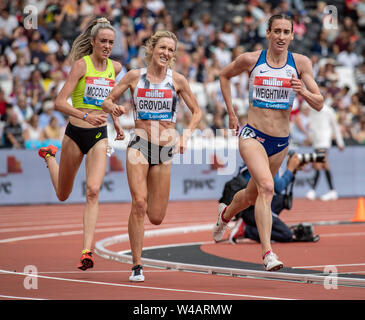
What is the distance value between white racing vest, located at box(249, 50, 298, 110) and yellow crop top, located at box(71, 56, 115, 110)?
5.64 feet

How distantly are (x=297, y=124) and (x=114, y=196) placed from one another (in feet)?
17.6

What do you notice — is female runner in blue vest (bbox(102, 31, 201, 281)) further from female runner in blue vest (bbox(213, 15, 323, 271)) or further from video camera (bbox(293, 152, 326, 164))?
video camera (bbox(293, 152, 326, 164))

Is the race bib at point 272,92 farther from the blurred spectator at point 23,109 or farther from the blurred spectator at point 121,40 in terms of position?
the blurred spectator at point 121,40

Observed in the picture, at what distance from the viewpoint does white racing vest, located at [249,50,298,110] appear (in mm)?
8633

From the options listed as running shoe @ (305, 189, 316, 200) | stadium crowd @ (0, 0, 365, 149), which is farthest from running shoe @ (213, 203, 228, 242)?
running shoe @ (305, 189, 316, 200)

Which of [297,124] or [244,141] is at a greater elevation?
[297,124]

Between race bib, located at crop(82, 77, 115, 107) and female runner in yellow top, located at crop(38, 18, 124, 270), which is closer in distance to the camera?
female runner in yellow top, located at crop(38, 18, 124, 270)

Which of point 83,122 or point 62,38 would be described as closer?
point 83,122

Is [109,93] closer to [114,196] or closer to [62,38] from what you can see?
[114,196]

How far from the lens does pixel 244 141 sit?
868 centimetres

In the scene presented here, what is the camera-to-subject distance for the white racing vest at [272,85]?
8.63m

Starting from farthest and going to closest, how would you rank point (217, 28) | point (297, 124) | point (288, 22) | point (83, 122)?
point (217, 28)
point (297, 124)
point (83, 122)
point (288, 22)

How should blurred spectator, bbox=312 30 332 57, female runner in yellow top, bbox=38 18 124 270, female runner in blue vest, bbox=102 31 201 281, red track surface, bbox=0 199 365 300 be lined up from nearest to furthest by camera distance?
red track surface, bbox=0 199 365 300 → female runner in blue vest, bbox=102 31 201 281 → female runner in yellow top, bbox=38 18 124 270 → blurred spectator, bbox=312 30 332 57
